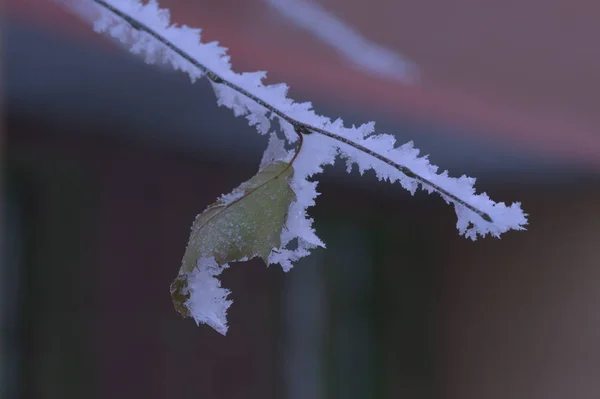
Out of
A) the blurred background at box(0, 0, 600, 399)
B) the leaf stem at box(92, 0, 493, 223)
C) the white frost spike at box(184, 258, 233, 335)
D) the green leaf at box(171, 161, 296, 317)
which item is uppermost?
the blurred background at box(0, 0, 600, 399)

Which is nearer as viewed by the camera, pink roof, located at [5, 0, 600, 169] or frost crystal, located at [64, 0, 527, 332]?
frost crystal, located at [64, 0, 527, 332]

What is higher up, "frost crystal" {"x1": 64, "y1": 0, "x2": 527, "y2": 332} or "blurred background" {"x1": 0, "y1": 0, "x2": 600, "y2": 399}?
"blurred background" {"x1": 0, "y1": 0, "x2": 600, "y2": 399}

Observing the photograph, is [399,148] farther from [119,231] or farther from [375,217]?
[375,217]

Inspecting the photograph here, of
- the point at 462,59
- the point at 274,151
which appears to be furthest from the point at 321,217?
the point at 274,151

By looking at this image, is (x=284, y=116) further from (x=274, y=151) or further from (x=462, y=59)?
(x=462, y=59)

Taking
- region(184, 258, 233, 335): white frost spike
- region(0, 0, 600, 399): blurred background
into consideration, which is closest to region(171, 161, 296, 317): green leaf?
region(184, 258, 233, 335): white frost spike

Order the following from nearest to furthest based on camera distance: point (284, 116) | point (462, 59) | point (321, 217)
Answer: point (284, 116) → point (462, 59) → point (321, 217)

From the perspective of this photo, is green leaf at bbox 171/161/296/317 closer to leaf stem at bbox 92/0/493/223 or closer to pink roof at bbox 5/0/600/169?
leaf stem at bbox 92/0/493/223
